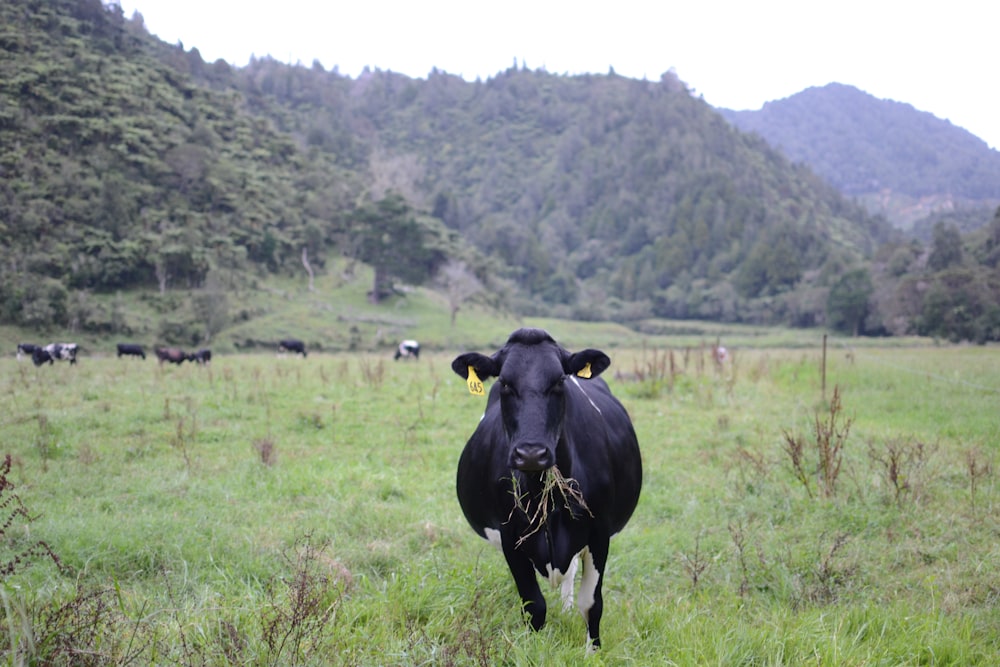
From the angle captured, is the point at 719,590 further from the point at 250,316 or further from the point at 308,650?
the point at 250,316

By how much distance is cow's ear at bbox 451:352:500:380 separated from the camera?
3839 millimetres

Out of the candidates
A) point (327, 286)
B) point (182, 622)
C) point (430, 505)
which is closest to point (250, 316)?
point (327, 286)

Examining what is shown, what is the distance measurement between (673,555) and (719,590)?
742 mm

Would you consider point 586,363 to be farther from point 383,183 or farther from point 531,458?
point 383,183

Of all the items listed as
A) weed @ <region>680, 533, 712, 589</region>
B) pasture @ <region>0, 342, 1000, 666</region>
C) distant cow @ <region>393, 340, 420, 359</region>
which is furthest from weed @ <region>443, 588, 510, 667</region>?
distant cow @ <region>393, 340, 420, 359</region>

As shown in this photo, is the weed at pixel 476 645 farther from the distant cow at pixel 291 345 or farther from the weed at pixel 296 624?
the distant cow at pixel 291 345

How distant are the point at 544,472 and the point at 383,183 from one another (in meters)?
81.5

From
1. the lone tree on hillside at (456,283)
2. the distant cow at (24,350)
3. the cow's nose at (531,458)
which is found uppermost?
the lone tree on hillside at (456,283)

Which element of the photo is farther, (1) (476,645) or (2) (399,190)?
(2) (399,190)

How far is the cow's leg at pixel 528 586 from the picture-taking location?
3.62 meters

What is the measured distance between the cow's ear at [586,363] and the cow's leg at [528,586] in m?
1.03

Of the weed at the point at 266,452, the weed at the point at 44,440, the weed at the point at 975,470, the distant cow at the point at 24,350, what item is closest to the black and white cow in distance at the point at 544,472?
the weed at the point at 975,470

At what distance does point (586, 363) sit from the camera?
153 inches

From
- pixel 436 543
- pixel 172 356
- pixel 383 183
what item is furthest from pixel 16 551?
pixel 383 183
